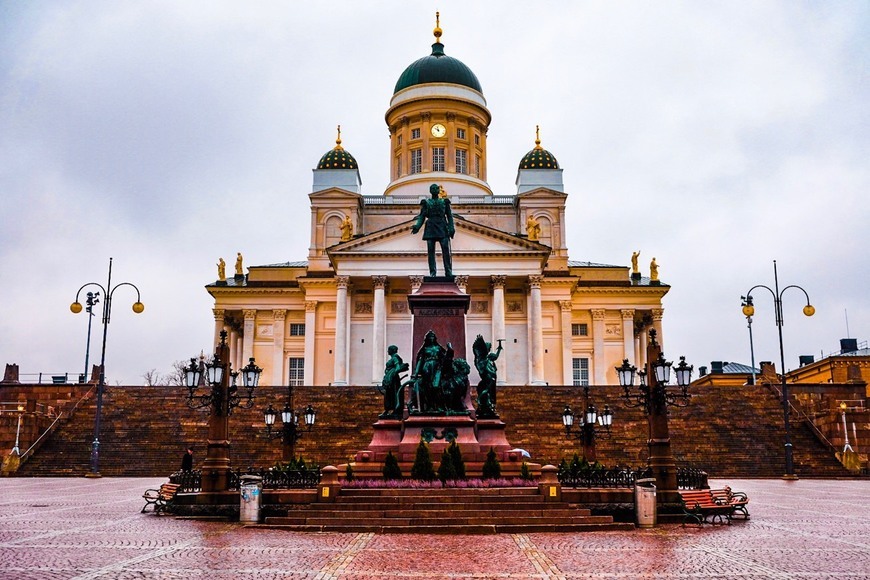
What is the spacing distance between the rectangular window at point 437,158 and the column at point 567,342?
688 inches

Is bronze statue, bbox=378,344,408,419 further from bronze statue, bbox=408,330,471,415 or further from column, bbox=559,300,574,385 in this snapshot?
column, bbox=559,300,574,385

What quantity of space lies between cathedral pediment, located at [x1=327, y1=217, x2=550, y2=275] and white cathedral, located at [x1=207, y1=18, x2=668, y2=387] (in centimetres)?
8

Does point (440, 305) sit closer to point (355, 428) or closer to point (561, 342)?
point (355, 428)

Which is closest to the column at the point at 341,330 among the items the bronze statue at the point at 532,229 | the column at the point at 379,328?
the column at the point at 379,328

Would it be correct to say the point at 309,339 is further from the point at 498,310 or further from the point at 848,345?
the point at 848,345

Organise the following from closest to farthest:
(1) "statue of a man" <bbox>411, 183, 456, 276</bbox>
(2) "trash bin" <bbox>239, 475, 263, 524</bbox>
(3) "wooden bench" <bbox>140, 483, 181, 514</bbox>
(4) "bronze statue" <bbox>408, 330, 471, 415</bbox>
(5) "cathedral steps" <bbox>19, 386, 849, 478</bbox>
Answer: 1. (2) "trash bin" <bbox>239, 475, 263, 524</bbox>
2. (3) "wooden bench" <bbox>140, 483, 181, 514</bbox>
3. (4) "bronze statue" <bbox>408, 330, 471, 415</bbox>
4. (1) "statue of a man" <bbox>411, 183, 456, 276</bbox>
5. (5) "cathedral steps" <bbox>19, 386, 849, 478</bbox>

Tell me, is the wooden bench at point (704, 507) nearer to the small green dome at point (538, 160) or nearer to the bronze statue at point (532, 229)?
the bronze statue at point (532, 229)

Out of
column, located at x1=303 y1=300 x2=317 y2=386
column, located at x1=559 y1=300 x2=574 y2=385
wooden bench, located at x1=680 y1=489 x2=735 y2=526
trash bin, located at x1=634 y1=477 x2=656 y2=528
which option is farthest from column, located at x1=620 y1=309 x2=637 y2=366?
trash bin, located at x1=634 y1=477 x2=656 y2=528

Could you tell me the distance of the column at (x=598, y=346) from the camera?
68.2 m

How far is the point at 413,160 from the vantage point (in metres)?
77.9

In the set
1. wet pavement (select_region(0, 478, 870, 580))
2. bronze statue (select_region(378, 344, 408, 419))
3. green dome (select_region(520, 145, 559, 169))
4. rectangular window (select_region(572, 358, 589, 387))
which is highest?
green dome (select_region(520, 145, 559, 169))

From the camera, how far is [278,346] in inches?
2739

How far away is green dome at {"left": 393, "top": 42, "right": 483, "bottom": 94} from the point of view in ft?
259

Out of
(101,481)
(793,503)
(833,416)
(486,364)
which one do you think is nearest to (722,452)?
(833,416)
